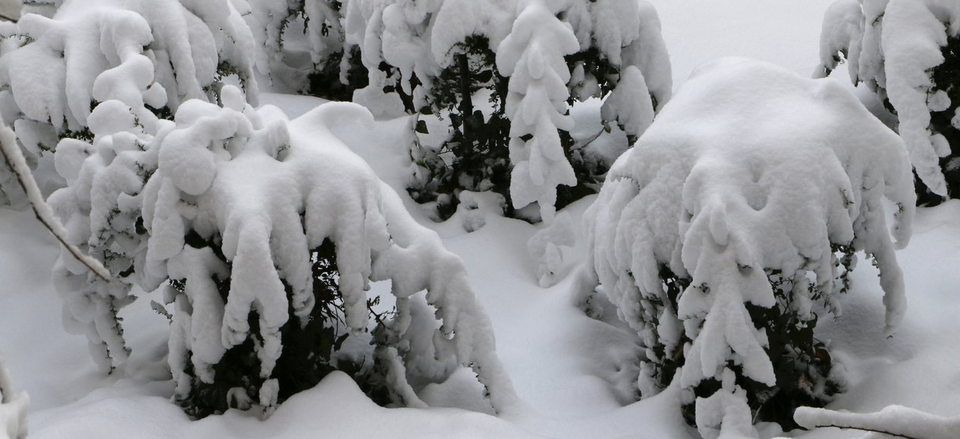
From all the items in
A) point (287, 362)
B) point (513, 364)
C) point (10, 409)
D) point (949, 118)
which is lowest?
point (513, 364)

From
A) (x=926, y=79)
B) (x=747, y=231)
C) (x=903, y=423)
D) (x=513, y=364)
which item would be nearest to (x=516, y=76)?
(x=513, y=364)

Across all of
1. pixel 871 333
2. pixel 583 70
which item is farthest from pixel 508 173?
pixel 871 333

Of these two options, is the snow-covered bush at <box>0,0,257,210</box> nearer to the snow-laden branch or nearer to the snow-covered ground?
the snow-covered ground

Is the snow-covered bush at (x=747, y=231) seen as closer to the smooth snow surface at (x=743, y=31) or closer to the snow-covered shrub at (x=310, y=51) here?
the smooth snow surface at (x=743, y=31)

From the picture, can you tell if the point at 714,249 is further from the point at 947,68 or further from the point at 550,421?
the point at 947,68

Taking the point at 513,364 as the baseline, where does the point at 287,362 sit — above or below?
above

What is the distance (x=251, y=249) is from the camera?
311cm

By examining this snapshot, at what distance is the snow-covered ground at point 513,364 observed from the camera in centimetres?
321

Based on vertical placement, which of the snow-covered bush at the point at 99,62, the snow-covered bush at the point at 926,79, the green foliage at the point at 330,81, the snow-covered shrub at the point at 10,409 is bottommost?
the green foliage at the point at 330,81

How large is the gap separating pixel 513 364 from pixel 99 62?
2.58m

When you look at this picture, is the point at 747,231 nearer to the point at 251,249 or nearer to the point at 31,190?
the point at 251,249

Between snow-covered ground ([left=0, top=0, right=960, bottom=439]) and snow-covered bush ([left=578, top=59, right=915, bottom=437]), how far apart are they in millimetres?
204

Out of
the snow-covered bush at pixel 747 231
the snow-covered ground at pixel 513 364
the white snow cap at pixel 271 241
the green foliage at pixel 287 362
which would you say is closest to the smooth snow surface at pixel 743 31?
the snow-covered ground at pixel 513 364

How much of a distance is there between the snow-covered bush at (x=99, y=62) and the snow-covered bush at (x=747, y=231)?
231 cm
